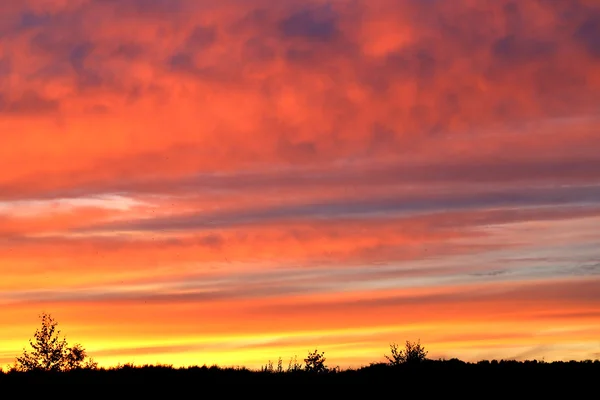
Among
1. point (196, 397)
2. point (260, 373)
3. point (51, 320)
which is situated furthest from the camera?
point (51, 320)

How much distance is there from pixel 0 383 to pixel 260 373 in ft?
35.5

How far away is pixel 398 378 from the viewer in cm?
3581

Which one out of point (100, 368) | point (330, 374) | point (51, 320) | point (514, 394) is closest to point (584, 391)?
point (514, 394)

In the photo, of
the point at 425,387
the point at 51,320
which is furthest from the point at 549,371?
the point at 51,320

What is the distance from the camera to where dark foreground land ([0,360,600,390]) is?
108 feet

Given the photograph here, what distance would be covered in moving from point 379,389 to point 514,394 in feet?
17.5

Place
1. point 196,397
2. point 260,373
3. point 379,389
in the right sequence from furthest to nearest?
point 260,373 → point 379,389 → point 196,397

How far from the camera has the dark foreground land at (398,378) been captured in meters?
33.1

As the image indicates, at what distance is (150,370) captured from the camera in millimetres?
35750

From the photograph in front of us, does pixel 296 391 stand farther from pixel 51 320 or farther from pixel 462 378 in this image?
pixel 51 320

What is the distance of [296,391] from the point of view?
3303cm

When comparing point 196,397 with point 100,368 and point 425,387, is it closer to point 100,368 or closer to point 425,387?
point 100,368

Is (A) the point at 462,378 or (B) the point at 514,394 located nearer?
(B) the point at 514,394

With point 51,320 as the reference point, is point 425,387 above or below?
below
